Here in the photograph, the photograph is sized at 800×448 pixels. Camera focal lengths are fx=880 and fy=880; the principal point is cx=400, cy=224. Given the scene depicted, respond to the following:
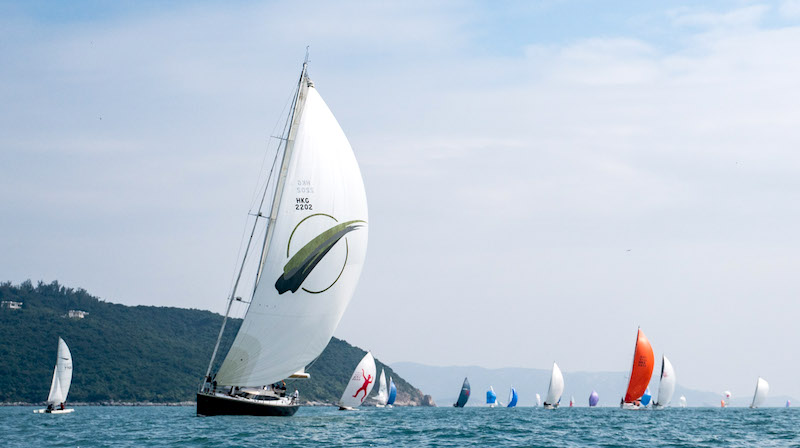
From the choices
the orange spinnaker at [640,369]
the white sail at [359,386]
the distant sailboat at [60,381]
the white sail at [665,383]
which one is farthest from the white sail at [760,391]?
the distant sailboat at [60,381]

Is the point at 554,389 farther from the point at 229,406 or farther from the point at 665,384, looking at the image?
the point at 229,406

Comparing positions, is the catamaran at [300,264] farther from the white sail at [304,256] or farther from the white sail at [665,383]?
the white sail at [665,383]

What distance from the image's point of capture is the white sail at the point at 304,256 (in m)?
43.3

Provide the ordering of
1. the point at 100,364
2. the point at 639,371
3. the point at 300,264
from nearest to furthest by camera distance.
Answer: the point at 300,264 → the point at 639,371 → the point at 100,364

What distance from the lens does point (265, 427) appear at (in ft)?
131

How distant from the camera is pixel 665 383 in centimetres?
10388

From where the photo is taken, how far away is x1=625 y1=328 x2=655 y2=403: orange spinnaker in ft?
309

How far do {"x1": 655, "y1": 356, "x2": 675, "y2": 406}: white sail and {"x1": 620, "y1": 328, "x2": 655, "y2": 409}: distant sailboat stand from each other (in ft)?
27.3

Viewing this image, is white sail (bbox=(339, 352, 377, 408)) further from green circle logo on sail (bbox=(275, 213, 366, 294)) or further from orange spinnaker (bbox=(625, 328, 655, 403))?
green circle logo on sail (bbox=(275, 213, 366, 294))

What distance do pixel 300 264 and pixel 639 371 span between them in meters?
61.3

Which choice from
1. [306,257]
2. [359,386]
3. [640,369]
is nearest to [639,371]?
[640,369]

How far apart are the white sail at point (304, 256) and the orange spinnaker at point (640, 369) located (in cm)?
5819

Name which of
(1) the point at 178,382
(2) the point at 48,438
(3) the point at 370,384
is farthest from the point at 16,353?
(2) the point at 48,438

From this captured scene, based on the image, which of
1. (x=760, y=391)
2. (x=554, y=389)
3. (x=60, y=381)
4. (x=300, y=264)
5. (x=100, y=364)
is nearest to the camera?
(x=300, y=264)
